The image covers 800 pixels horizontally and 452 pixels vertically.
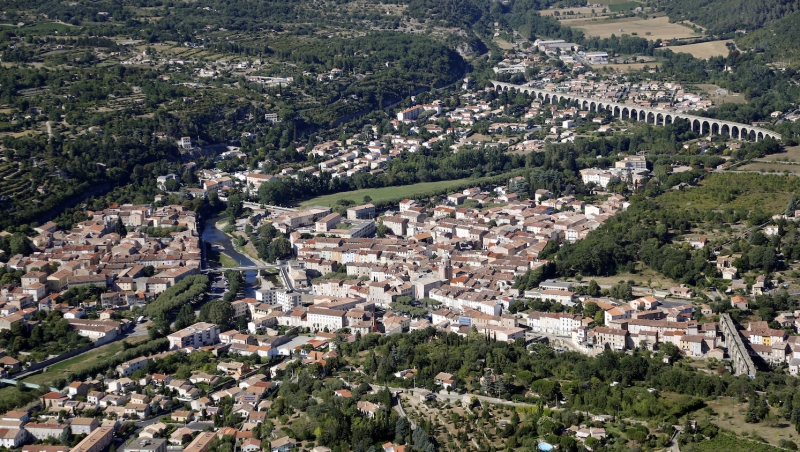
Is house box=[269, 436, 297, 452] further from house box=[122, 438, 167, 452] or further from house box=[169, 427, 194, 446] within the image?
house box=[122, 438, 167, 452]

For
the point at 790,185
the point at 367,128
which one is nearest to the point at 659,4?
the point at 367,128

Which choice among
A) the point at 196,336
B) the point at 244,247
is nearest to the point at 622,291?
the point at 196,336

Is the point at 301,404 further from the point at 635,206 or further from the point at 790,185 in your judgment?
the point at 790,185

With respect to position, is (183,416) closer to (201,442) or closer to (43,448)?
(201,442)

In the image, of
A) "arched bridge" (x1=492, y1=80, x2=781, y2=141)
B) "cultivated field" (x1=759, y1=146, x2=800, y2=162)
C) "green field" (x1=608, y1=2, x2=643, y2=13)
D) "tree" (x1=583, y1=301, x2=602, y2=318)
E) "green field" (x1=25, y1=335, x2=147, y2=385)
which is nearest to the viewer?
"green field" (x1=25, y1=335, x2=147, y2=385)

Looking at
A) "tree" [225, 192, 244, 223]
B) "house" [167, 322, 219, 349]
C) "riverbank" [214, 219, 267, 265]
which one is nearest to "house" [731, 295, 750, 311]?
"house" [167, 322, 219, 349]

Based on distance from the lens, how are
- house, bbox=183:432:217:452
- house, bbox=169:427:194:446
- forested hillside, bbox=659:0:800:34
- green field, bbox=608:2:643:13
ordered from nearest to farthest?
house, bbox=183:432:217:452 → house, bbox=169:427:194:446 → forested hillside, bbox=659:0:800:34 → green field, bbox=608:2:643:13

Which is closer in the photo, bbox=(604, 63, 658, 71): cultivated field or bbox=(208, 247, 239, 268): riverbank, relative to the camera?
bbox=(208, 247, 239, 268): riverbank
